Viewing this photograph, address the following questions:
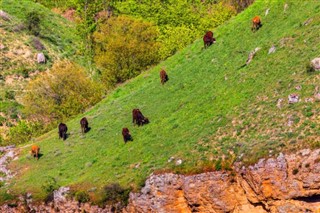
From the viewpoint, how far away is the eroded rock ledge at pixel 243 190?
78.4 feet

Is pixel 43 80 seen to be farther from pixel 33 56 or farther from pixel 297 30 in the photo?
pixel 297 30

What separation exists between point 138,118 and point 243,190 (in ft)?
46.0

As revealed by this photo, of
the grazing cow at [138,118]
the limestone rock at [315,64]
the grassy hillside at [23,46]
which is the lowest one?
the limestone rock at [315,64]

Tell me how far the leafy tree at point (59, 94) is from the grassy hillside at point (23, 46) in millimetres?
7778

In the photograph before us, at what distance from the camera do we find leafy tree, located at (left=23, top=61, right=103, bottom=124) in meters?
58.8

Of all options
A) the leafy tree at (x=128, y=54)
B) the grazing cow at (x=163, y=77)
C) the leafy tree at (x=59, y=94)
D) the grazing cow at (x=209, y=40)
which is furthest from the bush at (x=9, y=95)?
the grazing cow at (x=209, y=40)

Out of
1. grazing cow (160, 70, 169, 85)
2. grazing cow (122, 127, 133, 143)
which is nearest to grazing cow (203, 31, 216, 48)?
Result: grazing cow (160, 70, 169, 85)

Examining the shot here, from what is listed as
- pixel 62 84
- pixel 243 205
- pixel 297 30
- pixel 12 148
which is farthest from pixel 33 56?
pixel 243 205

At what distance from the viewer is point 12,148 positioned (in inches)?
1857

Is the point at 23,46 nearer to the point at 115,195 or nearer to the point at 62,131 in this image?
the point at 62,131

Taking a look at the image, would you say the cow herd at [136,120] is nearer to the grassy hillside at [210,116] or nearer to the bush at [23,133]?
the grassy hillside at [210,116]

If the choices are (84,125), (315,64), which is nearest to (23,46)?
(84,125)

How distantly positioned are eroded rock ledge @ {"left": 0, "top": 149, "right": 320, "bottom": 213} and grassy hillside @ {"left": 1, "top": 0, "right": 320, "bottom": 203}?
2.32 ft

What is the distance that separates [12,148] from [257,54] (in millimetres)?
24167
